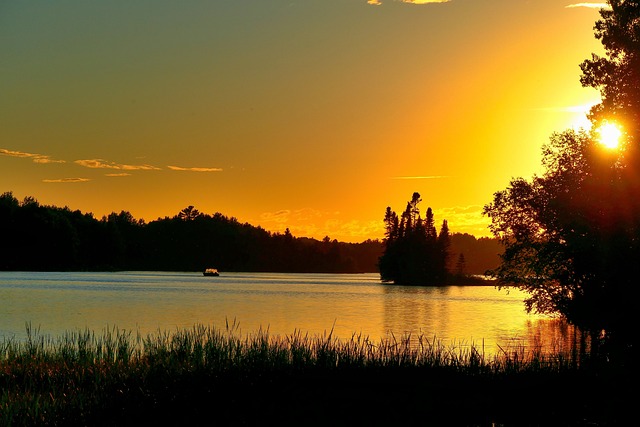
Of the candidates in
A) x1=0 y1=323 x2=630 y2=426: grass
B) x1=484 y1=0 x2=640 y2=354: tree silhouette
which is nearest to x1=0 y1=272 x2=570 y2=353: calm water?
x1=484 y1=0 x2=640 y2=354: tree silhouette

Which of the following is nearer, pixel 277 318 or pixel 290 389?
pixel 290 389

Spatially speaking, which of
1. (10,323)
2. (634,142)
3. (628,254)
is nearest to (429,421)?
(628,254)

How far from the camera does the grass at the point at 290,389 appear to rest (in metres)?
21.2

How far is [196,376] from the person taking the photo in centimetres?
2575

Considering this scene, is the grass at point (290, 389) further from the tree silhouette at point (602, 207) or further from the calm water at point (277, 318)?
the calm water at point (277, 318)

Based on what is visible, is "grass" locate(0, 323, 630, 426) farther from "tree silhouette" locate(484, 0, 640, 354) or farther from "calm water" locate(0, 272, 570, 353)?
"calm water" locate(0, 272, 570, 353)

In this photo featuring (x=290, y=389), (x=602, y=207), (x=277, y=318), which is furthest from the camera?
(x=277, y=318)

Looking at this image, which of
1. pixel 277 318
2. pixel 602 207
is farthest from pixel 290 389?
pixel 277 318

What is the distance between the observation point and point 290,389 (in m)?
24.9

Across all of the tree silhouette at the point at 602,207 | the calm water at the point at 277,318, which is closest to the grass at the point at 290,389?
the tree silhouette at the point at 602,207

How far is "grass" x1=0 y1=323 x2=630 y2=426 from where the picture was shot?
21.2 m

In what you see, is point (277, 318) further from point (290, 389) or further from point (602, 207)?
point (290, 389)

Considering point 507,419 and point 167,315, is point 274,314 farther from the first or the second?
point 507,419

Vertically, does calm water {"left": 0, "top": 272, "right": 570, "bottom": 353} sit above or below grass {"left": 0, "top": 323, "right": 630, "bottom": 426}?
below
